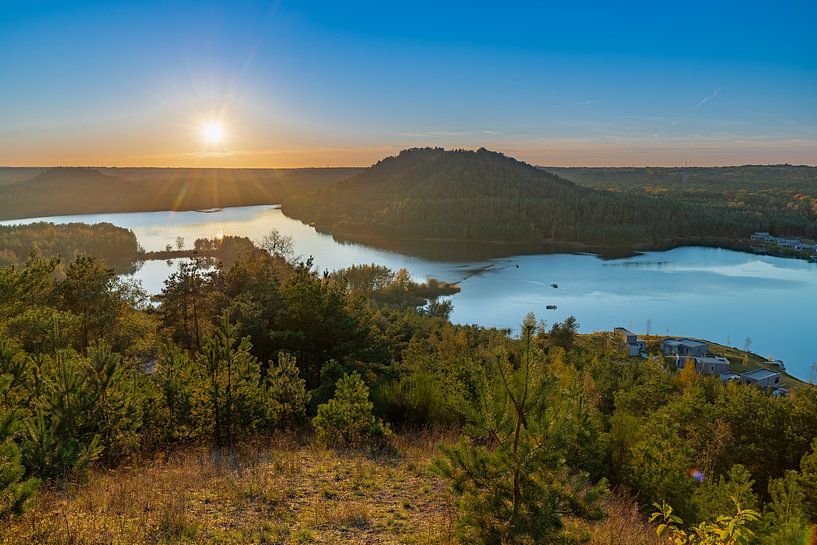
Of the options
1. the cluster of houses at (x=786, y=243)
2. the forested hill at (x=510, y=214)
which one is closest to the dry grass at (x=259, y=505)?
the forested hill at (x=510, y=214)

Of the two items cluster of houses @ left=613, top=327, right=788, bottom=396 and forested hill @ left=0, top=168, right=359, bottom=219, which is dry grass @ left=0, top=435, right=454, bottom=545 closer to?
cluster of houses @ left=613, top=327, right=788, bottom=396

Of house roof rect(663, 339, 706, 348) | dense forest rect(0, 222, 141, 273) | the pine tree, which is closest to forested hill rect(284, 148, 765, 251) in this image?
dense forest rect(0, 222, 141, 273)

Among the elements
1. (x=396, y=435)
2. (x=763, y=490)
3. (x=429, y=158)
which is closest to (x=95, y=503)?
(x=396, y=435)

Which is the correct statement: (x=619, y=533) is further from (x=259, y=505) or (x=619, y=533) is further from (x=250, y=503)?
(x=250, y=503)

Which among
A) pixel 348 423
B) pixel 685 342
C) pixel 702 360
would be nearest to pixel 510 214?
pixel 685 342

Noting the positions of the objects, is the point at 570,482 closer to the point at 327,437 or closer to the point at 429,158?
the point at 327,437

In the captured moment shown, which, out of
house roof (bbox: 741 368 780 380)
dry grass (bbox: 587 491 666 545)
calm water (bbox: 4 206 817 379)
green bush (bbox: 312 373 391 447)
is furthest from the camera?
calm water (bbox: 4 206 817 379)
